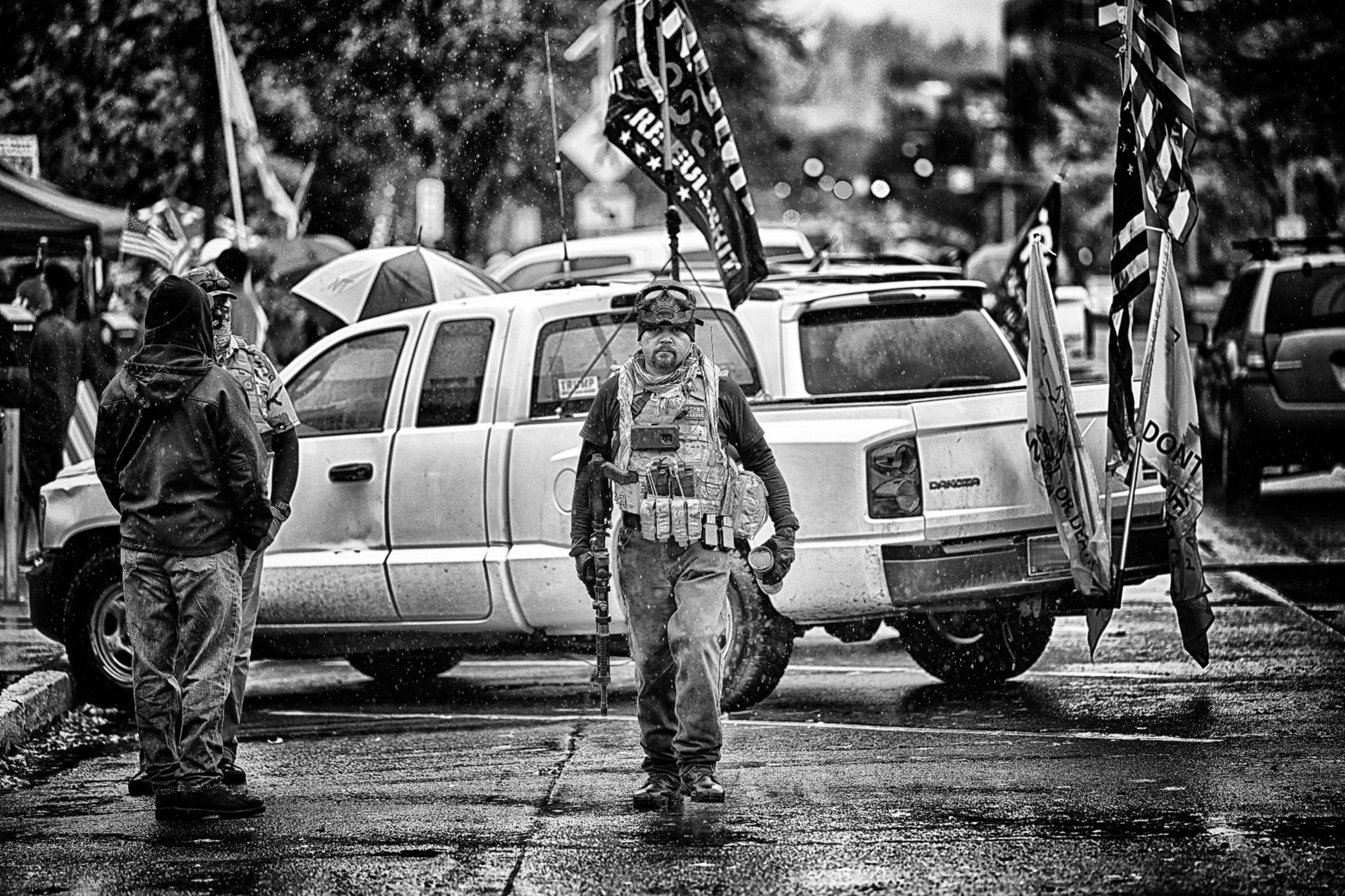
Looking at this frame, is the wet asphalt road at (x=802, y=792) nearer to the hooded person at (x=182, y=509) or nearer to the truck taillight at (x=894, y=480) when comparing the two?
the hooded person at (x=182, y=509)

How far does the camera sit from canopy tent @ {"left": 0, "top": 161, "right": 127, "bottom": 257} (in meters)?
14.9

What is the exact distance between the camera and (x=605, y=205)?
25562 mm

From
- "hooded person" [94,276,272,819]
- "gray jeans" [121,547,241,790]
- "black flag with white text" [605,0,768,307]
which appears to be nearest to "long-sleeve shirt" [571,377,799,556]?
"hooded person" [94,276,272,819]

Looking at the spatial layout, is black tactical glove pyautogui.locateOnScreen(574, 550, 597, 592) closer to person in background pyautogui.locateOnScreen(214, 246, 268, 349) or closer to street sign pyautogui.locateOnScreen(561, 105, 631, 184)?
person in background pyautogui.locateOnScreen(214, 246, 268, 349)

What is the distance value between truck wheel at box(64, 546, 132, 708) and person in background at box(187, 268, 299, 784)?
1904 millimetres

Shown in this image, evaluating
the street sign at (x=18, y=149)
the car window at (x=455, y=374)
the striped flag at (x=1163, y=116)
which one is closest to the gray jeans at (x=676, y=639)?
the car window at (x=455, y=374)

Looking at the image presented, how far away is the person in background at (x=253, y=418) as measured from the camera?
800 centimetres

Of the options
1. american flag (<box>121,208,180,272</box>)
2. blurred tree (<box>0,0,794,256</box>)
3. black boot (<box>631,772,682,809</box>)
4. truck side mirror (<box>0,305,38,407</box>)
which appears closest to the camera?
black boot (<box>631,772,682,809</box>)

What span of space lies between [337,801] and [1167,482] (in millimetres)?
3819

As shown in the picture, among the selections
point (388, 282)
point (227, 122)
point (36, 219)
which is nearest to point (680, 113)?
point (388, 282)

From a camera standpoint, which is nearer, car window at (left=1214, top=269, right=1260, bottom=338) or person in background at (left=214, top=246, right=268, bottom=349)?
person in background at (left=214, top=246, right=268, bottom=349)

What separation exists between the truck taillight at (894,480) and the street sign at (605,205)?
14.7 m

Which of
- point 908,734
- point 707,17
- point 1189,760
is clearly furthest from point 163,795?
point 707,17

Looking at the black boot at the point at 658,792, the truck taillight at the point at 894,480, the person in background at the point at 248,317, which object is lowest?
the black boot at the point at 658,792
